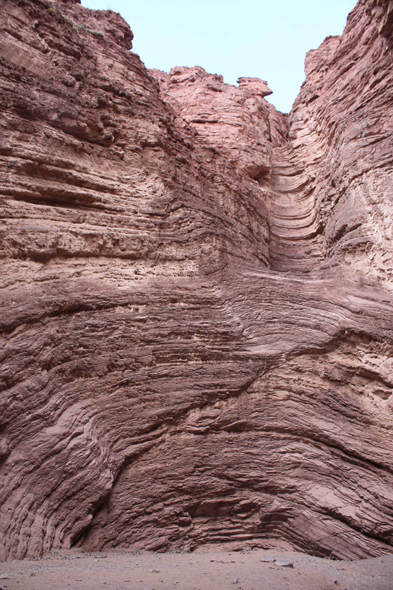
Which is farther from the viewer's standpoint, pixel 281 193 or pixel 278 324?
pixel 281 193

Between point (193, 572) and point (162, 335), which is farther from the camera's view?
point (162, 335)

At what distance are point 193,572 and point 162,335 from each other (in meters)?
4.03

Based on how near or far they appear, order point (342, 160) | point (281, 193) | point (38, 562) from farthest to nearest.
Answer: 1. point (281, 193)
2. point (342, 160)
3. point (38, 562)

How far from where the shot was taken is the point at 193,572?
15.1 feet

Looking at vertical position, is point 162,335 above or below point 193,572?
above

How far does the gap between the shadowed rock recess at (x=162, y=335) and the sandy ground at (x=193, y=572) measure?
0.68 m

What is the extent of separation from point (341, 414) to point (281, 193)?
9.98 metres

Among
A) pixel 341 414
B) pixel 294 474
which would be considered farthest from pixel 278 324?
pixel 294 474

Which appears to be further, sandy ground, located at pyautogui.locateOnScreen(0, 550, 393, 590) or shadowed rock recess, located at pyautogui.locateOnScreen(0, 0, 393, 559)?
shadowed rock recess, located at pyautogui.locateOnScreen(0, 0, 393, 559)

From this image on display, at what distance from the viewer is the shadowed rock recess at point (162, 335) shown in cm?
634

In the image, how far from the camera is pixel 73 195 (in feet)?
27.9

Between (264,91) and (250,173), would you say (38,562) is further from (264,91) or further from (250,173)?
(264,91)

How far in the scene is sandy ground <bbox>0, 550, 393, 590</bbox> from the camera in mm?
3824

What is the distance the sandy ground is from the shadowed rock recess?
676mm
